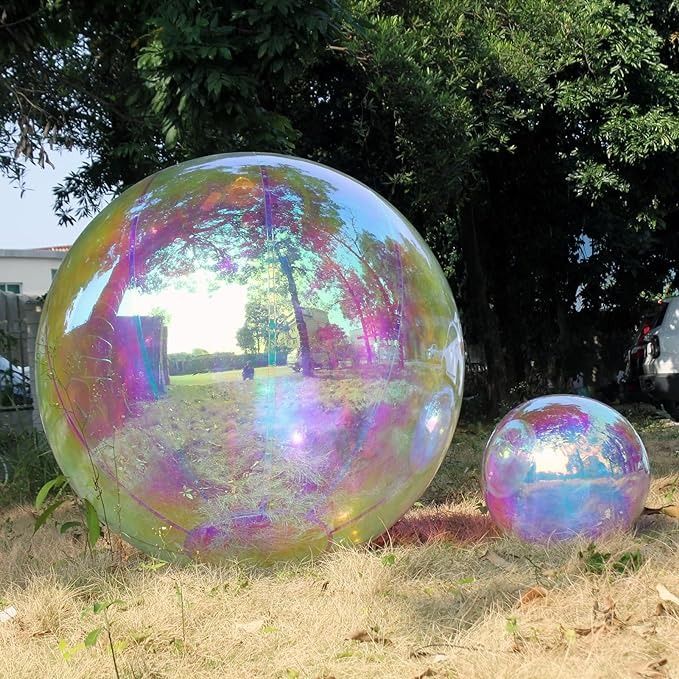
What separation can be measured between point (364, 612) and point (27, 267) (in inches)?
1856

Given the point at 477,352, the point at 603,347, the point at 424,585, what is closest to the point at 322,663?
the point at 424,585

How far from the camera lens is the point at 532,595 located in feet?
10.7

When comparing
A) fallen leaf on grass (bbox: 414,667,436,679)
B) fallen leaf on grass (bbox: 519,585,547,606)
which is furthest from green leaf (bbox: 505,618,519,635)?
fallen leaf on grass (bbox: 414,667,436,679)

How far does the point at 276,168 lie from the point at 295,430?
4.48 feet

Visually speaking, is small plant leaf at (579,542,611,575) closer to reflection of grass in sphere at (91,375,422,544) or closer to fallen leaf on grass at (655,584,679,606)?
fallen leaf on grass at (655,584,679,606)

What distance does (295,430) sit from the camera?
3537 millimetres

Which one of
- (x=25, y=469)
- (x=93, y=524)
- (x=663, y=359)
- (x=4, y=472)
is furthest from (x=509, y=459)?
(x=663, y=359)

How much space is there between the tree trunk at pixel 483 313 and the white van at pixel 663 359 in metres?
2.16

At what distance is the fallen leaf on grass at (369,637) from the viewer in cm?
298

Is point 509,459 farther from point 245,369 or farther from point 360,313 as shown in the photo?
point 245,369

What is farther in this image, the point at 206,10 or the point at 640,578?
the point at 206,10

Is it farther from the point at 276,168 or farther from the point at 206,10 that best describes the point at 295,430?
the point at 206,10

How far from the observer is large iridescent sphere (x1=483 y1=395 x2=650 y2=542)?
410 cm

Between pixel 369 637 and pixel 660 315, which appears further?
pixel 660 315
